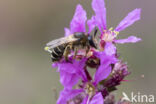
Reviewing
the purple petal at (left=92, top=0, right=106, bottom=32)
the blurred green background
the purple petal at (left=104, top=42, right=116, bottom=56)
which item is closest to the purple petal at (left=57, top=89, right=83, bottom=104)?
the purple petal at (left=104, top=42, right=116, bottom=56)

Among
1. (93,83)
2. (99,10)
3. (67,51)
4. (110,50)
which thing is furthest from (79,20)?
(93,83)

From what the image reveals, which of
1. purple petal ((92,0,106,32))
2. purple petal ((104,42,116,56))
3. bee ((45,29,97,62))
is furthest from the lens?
purple petal ((92,0,106,32))

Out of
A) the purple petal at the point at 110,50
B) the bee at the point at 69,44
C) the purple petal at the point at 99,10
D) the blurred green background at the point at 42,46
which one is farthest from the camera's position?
the blurred green background at the point at 42,46

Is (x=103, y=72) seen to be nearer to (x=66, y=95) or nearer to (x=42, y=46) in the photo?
(x=66, y=95)

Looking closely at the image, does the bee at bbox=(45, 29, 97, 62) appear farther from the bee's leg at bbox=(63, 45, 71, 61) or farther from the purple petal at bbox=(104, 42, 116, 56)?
the purple petal at bbox=(104, 42, 116, 56)

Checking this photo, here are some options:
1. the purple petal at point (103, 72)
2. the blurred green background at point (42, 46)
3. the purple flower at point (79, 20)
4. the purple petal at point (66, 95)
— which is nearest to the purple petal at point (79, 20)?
the purple flower at point (79, 20)

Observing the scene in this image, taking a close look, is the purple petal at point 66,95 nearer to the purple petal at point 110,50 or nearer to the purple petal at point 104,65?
the purple petal at point 104,65
